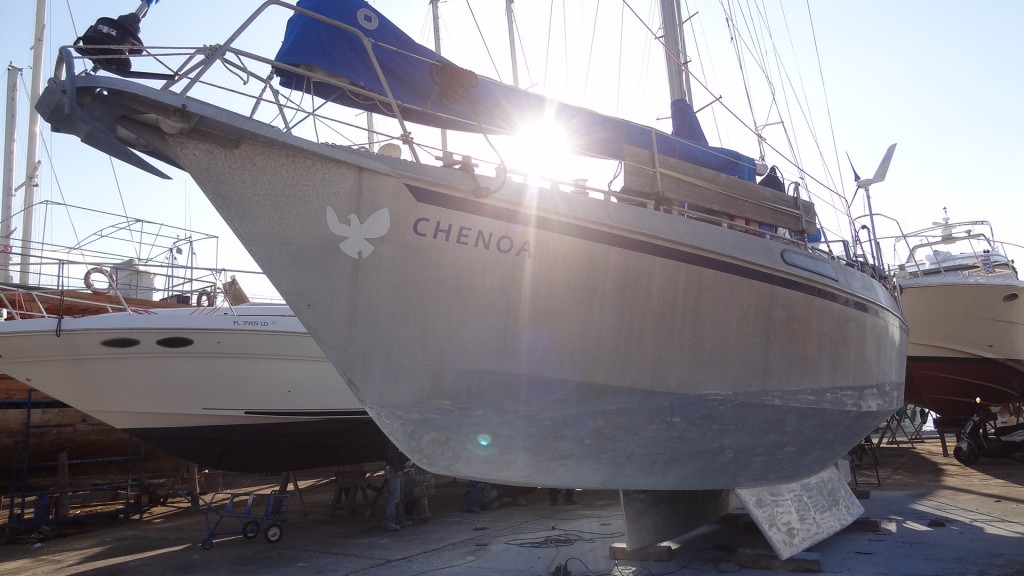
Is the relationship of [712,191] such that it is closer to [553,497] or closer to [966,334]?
[553,497]

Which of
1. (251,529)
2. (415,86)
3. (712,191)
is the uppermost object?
(415,86)

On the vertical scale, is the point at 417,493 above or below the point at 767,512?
below

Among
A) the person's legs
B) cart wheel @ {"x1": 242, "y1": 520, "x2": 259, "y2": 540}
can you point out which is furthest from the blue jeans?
the person's legs

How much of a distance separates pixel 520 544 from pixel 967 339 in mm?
10135

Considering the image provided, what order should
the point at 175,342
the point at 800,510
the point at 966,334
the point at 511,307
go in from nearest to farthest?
the point at 511,307 → the point at 800,510 → the point at 175,342 → the point at 966,334

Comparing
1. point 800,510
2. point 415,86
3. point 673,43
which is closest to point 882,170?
point 673,43

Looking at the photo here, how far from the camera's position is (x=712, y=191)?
4.62 metres

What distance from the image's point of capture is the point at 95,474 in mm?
9273

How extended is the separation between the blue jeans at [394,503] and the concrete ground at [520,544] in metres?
0.25

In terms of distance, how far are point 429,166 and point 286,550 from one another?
15.7 feet

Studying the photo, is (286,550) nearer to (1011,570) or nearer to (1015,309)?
(1011,570)

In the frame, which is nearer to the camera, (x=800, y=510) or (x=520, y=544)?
(x=800, y=510)

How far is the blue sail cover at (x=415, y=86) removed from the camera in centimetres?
384

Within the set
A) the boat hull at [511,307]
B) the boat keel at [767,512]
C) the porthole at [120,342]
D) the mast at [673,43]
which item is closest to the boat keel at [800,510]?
the boat keel at [767,512]
